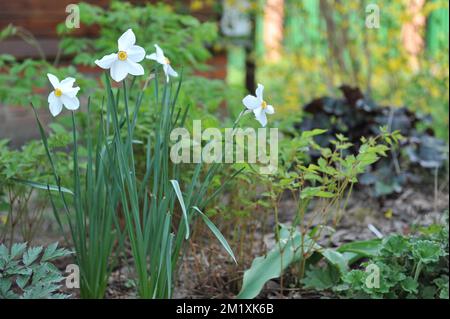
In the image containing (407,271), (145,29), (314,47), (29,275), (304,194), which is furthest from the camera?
(314,47)

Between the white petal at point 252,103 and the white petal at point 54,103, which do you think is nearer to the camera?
the white petal at point 54,103

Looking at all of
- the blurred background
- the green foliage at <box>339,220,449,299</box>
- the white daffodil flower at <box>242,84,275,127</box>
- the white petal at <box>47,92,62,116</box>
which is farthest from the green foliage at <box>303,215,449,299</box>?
the blurred background

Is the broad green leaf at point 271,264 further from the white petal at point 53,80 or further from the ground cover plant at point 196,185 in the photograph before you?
the white petal at point 53,80

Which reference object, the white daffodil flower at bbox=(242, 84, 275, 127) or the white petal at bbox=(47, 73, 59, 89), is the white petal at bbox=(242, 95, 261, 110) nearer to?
the white daffodil flower at bbox=(242, 84, 275, 127)

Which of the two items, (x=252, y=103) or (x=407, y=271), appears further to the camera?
(x=407, y=271)

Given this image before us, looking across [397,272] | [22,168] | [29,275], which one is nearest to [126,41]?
[29,275]

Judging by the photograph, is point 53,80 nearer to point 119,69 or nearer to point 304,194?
point 119,69

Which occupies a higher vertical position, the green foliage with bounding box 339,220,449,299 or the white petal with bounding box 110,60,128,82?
the white petal with bounding box 110,60,128,82

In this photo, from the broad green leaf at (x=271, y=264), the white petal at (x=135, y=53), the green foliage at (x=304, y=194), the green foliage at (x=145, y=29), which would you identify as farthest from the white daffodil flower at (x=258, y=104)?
the green foliage at (x=145, y=29)

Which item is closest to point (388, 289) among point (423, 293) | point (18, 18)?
point (423, 293)

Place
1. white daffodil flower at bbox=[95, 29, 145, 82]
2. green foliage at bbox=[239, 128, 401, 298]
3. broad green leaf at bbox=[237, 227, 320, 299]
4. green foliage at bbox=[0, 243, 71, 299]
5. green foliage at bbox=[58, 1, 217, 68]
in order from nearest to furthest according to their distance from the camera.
Result: green foliage at bbox=[0, 243, 71, 299], white daffodil flower at bbox=[95, 29, 145, 82], green foliage at bbox=[239, 128, 401, 298], broad green leaf at bbox=[237, 227, 320, 299], green foliage at bbox=[58, 1, 217, 68]

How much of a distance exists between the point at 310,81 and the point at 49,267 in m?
4.20

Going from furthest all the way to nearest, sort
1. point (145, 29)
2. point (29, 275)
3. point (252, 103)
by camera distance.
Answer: point (145, 29), point (252, 103), point (29, 275)
